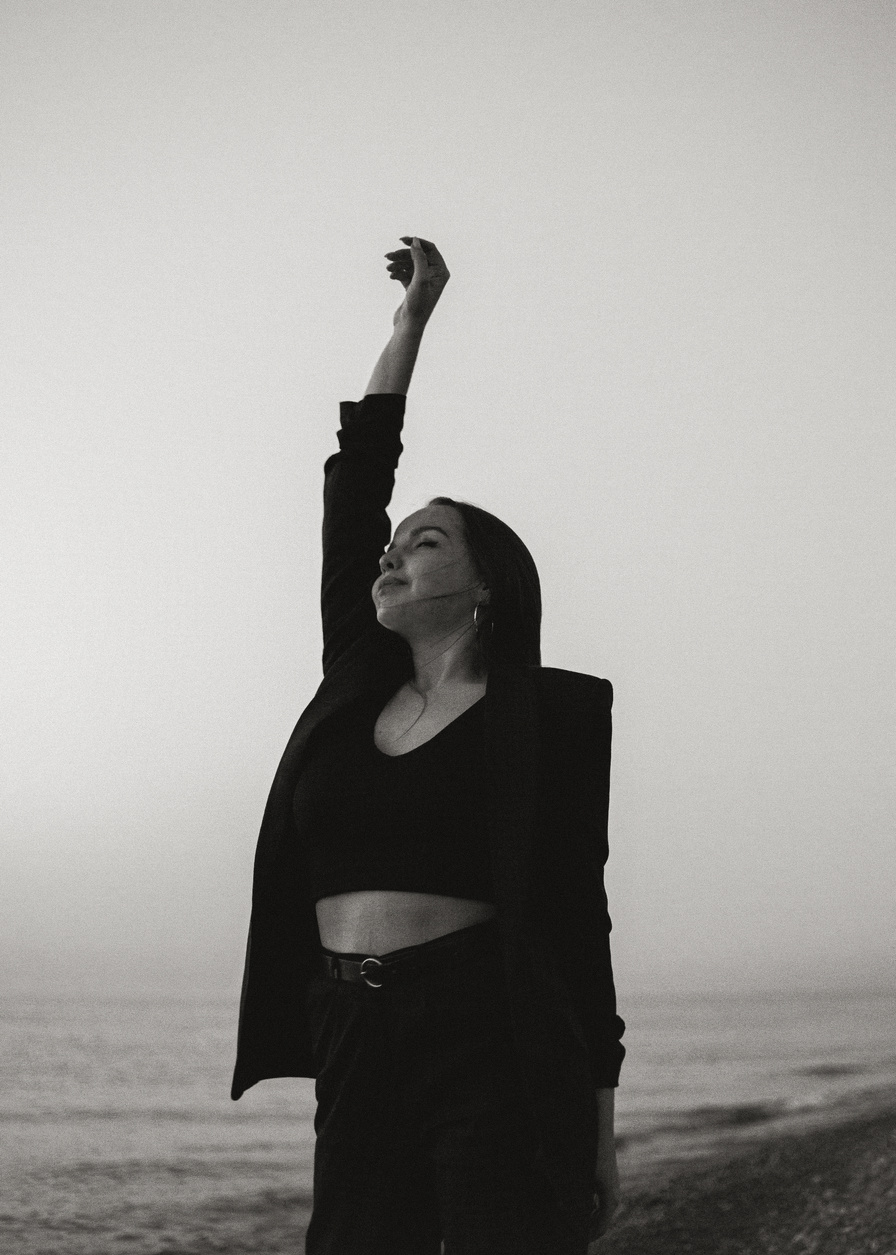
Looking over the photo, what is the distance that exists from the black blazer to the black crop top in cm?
3

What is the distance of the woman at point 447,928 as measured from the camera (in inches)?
44.4

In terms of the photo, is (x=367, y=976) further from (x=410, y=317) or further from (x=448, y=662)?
(x=410, y=317)

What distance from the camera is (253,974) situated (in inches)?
51.4

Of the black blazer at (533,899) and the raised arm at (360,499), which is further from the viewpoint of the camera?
the raised arm at (360,499)

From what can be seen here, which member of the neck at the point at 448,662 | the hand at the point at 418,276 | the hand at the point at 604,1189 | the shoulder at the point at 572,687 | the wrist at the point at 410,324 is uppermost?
the hand at the point at 418,276

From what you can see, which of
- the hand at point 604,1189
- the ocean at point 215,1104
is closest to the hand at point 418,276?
the hand at point 604,1189

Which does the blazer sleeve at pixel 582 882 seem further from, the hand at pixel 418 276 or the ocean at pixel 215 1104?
the ocean at pixel 215 1104

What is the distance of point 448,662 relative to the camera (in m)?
1.43

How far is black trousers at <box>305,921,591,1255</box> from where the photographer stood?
3.64ft

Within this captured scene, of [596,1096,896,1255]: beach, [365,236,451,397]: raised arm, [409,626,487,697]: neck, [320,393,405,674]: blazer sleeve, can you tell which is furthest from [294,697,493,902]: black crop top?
[596,1096,896,1255]: beach

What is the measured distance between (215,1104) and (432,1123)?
115 centimetres

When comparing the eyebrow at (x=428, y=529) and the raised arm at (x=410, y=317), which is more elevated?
the raised arm at (x=410, y=317)

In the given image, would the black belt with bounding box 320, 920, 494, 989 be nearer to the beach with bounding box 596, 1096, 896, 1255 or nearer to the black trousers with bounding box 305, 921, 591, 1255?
the black trousers with bounding box 305, 921, 591, 1255

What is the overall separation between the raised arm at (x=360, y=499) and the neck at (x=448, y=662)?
10 cm
